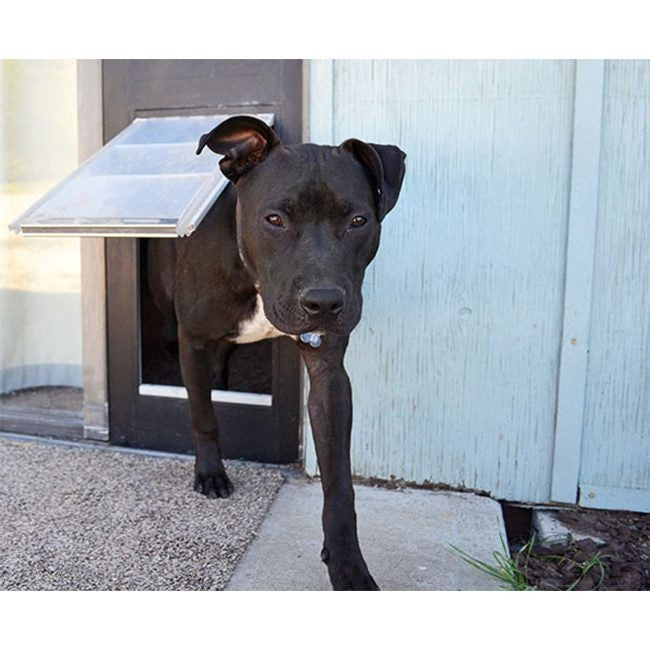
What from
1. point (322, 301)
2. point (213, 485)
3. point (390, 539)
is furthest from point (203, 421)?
point (322, 301)

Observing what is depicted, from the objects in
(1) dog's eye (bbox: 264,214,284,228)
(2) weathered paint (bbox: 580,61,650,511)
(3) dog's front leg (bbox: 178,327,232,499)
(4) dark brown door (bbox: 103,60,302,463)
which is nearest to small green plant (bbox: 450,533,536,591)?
(2) weathered paint (bbox: 580,61,650,511)

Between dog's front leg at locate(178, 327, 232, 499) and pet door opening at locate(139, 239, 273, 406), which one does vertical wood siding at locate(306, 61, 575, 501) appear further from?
pet door opening at locate(139, 239, 273, 406)

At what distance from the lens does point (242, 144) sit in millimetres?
2676

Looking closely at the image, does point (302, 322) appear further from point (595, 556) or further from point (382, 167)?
point (595, 556)

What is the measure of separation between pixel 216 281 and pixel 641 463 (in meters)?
2.12

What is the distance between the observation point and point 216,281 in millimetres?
3027

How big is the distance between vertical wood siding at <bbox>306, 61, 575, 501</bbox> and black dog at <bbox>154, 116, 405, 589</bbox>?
0.72m

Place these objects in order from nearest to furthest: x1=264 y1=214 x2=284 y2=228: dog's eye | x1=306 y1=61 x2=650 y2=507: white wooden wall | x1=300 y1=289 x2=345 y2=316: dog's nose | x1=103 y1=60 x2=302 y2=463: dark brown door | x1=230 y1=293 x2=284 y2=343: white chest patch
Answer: x1=300 y1=289 x2=345 y2=316: dog's nose < x1=264 y1=214 x2=284 y2=228: dog's eye < x1=230 y1=293 x2=284 y2=343: white chest patch < x1=306 y1=61 x2=650 y2=507: white wooden wall < x1=103 y1=60 x2=302 y2=463: dark brown door

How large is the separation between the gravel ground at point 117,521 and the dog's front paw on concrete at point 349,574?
0.43 meters

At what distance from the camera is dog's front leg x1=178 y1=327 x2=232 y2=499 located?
10.6ft

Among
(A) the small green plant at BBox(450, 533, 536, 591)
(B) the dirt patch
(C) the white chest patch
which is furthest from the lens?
(C) the white chest patch

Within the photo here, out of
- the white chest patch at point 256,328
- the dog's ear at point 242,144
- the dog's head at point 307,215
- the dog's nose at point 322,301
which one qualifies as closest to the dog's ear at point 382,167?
the dog's head at point 307,215

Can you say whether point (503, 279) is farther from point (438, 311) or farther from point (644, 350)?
point (644, 350)

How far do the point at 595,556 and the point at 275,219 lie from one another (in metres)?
1.84
